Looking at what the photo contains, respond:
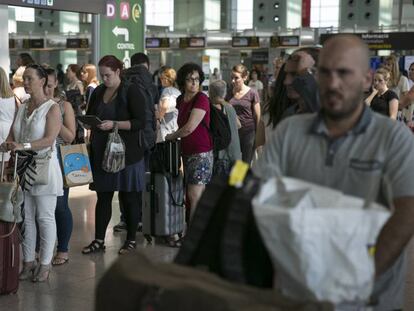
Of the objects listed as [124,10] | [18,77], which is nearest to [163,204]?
[18,77]

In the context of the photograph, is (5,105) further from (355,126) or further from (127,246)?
(355,126)

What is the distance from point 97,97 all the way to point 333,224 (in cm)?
528

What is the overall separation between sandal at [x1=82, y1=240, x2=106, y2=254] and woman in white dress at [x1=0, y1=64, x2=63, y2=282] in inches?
38.1

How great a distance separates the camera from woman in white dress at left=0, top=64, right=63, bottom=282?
5.99m

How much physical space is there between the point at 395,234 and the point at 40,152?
159 inches

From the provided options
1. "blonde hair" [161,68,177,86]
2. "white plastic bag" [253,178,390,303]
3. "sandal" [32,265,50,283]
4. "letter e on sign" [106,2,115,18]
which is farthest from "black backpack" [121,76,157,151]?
"letter e on sign" [106,2,115,18]

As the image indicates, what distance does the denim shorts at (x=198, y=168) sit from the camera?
744 centimetres

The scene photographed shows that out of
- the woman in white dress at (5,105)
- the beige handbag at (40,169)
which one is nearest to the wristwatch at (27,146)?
the beige handbag at (40,169)

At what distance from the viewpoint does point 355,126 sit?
2.48 m

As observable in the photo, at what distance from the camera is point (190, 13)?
3728cm

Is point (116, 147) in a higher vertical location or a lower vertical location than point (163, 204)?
higher

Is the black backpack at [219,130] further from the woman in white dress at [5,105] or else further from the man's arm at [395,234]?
the man's arm at [395,234]

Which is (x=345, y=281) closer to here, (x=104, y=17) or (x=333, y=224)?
(x=333, y=224)

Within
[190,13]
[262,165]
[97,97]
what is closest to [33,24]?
[190,13]
